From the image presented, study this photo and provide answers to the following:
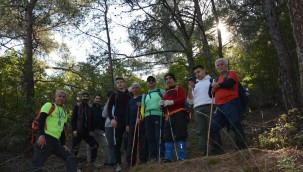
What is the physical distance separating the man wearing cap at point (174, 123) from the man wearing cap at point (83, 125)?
2503 mm

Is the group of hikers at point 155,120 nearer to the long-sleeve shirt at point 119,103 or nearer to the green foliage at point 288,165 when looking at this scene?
the long-sleeve shirt at point 119,103

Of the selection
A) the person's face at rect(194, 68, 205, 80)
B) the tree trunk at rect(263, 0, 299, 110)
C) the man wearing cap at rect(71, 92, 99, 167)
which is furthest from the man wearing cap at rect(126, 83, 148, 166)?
the tree trunk at rect(263, 0, 299, 110)

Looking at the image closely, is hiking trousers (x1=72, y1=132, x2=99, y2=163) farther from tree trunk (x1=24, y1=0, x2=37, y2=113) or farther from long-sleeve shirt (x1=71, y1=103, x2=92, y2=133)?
tree trunk (x1=24, y1=0, x2=37, y2=113)

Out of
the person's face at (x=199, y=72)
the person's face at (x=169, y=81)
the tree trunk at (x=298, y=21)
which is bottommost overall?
the person's face at (x=169, y=81)

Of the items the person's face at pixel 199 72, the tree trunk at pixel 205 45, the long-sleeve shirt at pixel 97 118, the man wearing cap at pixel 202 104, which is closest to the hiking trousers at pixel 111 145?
the long-sleeve shirt at pixel 97 118

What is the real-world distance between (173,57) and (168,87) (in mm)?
11568

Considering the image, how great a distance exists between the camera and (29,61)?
11086 millimetres

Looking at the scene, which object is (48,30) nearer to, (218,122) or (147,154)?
(147,154)

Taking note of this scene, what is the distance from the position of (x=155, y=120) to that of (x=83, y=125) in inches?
87.3

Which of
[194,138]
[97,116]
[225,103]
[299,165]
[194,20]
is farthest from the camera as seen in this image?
[194,20]

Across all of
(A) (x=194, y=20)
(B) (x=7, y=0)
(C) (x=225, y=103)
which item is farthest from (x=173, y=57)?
(C) (x=225, y=103)

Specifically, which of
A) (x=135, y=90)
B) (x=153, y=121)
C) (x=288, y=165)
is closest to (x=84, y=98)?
(x=135, y=90)

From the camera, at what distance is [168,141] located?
5.93 metres

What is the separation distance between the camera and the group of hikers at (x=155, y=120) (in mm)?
5495
